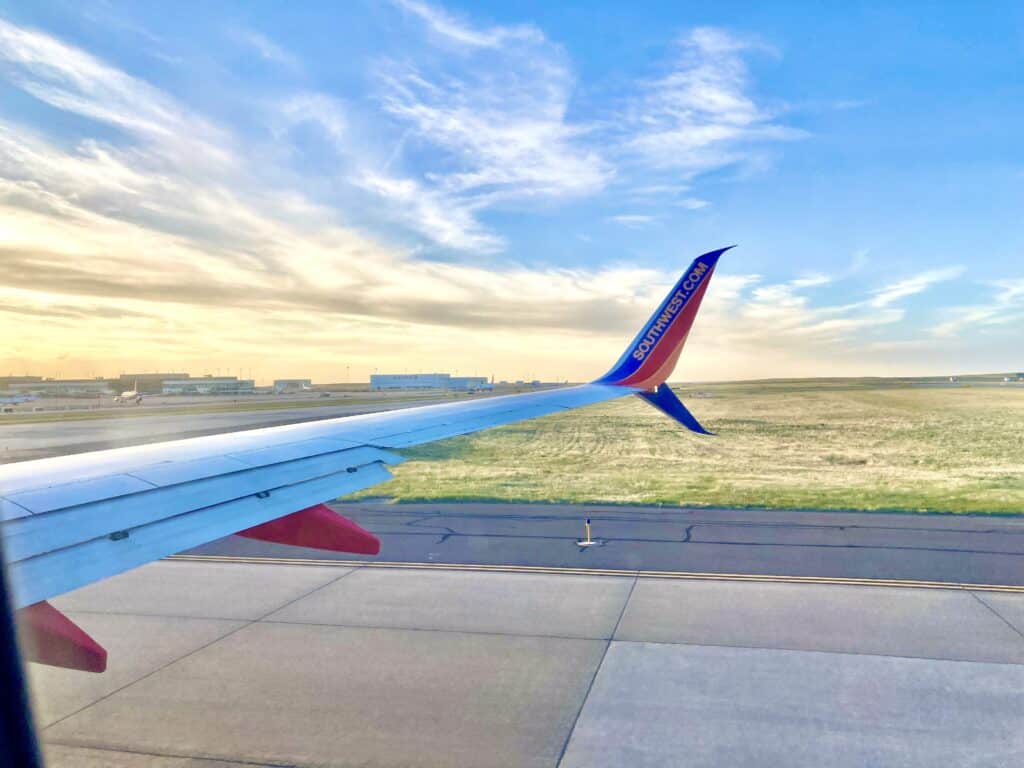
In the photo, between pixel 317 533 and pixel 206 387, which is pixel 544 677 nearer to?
pixel 317 533

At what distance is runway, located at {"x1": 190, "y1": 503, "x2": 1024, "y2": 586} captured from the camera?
1135 centimetres

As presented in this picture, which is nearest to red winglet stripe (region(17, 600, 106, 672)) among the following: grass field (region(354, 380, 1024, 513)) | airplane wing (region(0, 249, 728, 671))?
airplane wing (region(0, 249, 728, 671))

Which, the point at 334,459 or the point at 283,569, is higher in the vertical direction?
the point at 334,459

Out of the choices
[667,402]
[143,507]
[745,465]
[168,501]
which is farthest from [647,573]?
[745,465]

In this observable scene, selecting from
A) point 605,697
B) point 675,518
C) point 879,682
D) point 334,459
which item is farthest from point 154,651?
point 675,518

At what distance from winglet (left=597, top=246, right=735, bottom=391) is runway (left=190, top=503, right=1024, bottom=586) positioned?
10.3 ft

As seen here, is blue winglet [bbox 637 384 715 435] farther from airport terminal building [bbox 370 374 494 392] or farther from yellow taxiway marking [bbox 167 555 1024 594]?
airport terminal building [bbox 370 374 494 392]

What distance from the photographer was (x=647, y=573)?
1111 centimetres

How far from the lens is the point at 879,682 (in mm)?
6973

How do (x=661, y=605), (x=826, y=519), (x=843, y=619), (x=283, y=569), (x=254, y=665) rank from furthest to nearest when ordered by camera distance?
1. (x=826, y=519)
2. (x=283, y=569)
3. (x=661, y=605)
4. (x=843, y=619)
5. (x=254, y=665)

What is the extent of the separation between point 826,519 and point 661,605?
7.43 m

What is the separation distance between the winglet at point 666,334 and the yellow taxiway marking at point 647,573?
10.7 ft

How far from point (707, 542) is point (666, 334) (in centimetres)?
417

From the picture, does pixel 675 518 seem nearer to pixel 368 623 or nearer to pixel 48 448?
pixel 368 623
